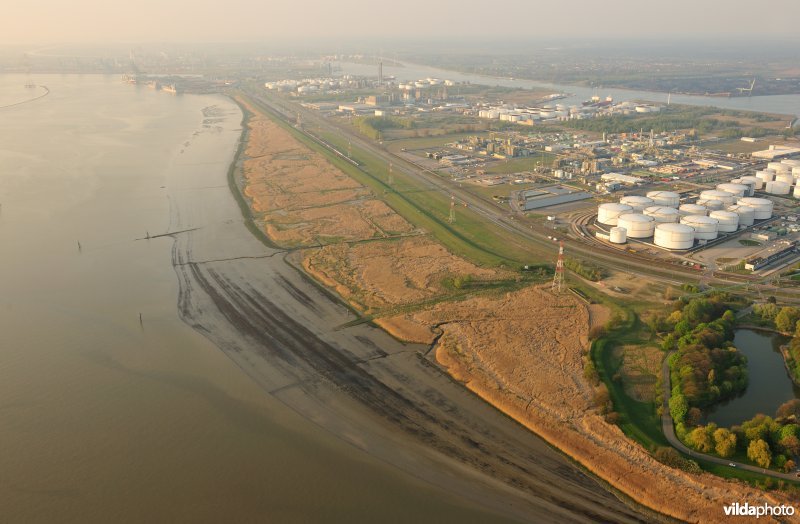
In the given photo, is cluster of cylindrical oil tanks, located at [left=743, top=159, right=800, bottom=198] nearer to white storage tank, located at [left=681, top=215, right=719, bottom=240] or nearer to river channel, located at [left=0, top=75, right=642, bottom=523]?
white storage tank, located at [left=681, top=215, right=719, bottom=240]

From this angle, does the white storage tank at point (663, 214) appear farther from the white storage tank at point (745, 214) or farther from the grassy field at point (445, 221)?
the grassy field at point (445, 221)

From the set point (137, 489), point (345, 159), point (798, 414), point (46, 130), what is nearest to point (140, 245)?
point (137, 489)

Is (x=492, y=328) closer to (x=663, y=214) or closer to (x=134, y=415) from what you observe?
(x=134, y=415)

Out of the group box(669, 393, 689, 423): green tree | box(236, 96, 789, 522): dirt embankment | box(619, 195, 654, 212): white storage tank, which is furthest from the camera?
box(619, 195, 654, 212): white storage tank

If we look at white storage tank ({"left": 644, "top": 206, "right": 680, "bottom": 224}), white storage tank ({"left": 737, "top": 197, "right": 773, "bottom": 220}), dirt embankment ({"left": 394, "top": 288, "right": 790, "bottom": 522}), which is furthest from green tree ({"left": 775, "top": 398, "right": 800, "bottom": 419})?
white storage tank ({"left": 737, "top": 197, "right": 773, "bottom": 220})

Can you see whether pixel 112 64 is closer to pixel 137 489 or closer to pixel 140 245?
pixel 140 245

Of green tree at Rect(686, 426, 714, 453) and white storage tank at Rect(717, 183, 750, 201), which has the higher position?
white storage tank at Rect(717, 183, 750, 201)

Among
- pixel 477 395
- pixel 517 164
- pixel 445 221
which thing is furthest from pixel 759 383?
pixel 517 164

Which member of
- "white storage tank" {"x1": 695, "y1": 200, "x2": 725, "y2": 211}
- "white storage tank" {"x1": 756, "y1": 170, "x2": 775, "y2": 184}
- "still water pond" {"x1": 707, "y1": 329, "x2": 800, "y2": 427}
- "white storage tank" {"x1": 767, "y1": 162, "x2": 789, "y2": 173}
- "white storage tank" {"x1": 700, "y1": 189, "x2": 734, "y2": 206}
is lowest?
"still water pond" {"x1": 707, "y1": 329, "x2": 800, "y2": 427}
